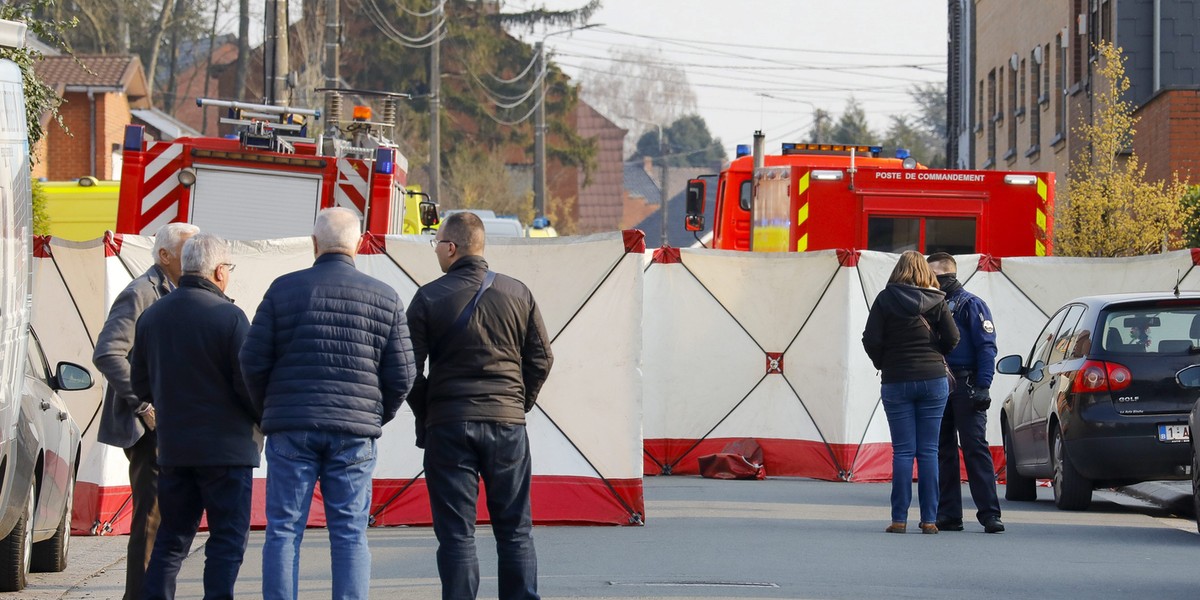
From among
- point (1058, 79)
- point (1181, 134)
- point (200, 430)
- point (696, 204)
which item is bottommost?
point (200, 430)

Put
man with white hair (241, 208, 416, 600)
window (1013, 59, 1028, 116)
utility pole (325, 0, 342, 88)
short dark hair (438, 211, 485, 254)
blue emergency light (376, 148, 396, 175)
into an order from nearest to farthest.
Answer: man with white hair (241, 208, 416, 600), short dark hair (438, 211, 485, 254), blue emergency light (376, 148, 396, 175), utility pole (325, 0, 342, 88), window (1013, 59, 1028, 116)

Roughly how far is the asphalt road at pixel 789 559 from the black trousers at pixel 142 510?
43.9 inches

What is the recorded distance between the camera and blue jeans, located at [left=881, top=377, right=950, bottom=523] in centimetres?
1145

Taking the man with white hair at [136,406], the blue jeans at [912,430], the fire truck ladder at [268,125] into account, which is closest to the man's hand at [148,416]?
the man with white hair at [136,406]

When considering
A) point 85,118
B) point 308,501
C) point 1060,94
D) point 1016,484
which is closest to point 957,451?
point 1016,484

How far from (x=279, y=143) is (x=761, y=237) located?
4.76m

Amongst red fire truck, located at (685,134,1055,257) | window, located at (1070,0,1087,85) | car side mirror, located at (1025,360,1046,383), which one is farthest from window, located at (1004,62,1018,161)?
car side mirror, located at (1025,360,1046,383)

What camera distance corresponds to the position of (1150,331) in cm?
1250

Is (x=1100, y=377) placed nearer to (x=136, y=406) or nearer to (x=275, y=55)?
(x=136, y=406)

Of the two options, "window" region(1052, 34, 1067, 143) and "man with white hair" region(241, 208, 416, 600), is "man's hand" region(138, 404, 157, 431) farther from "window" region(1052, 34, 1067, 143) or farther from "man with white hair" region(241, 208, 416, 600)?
"window" region(1052, 34, 1067, 143)

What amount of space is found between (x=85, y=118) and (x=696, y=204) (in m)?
26.9

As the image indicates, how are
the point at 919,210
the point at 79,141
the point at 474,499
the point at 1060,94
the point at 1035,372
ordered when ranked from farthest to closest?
the point at 79,141 → the point at 1060,94 → the point at 919,210 → the point at 1035,372 → the point at 474,499

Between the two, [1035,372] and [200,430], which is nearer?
[200,430]

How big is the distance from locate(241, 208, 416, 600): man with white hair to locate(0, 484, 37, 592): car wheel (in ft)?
7.16
